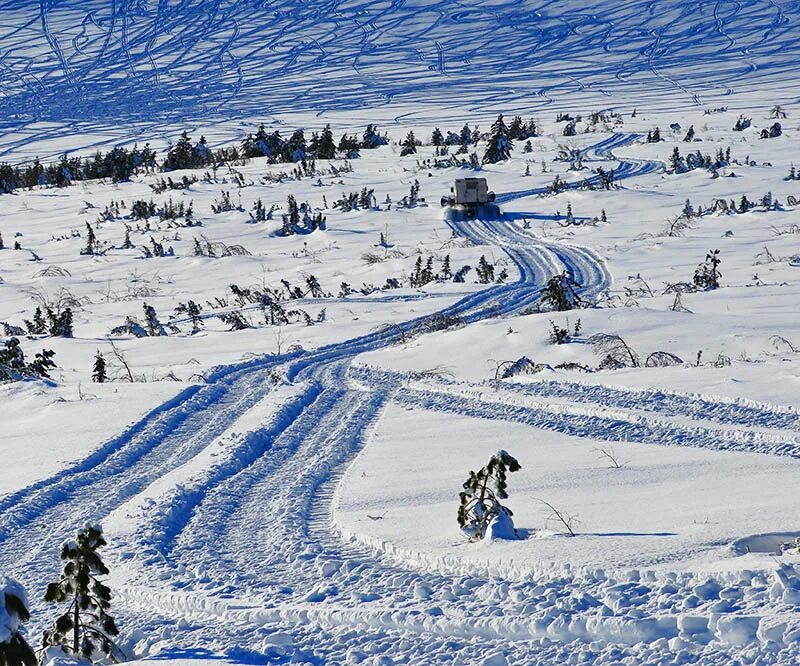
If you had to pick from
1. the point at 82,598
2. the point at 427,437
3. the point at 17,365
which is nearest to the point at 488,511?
the point at 82,598

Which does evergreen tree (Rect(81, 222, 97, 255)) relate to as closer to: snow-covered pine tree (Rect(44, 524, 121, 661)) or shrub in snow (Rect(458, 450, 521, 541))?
shrub in snow (Rect(458, 450, 521, 541))

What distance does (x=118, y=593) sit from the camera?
5984mm

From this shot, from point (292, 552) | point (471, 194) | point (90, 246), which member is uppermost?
point (471, 194)

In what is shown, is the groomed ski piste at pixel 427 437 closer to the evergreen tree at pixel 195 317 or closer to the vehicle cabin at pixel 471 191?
the evergreen tree at pixel 195 317

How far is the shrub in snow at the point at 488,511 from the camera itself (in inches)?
237

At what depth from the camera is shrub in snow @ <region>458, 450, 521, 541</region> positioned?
6012 mm

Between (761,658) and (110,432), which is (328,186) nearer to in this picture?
(110,432)

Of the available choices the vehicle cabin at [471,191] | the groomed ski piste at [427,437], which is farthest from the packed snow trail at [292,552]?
the vehicle cabin at [471,191]

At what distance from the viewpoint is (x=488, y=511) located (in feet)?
20.1

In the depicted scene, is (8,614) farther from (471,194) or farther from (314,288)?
(471,194)

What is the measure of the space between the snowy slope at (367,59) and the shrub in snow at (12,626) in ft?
172

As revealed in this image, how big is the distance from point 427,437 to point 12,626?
5156mm

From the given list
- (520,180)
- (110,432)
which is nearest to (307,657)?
(110,432)

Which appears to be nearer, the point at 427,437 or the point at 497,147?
the point at 427,437
